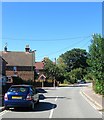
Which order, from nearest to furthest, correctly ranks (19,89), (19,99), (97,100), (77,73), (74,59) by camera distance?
(19,99)
(19,89)
(97,100)
(77,73)
(74,59)

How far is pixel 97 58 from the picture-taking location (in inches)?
1405

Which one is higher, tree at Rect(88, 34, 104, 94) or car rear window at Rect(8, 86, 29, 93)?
tree at Rect(88, 34, 104, 94)

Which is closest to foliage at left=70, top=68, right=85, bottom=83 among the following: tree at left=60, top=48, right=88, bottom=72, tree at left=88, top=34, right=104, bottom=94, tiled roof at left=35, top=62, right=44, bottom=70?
tree at left=60, top=48, right=88, bottom=72

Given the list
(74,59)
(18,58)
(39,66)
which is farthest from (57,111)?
(74,59)

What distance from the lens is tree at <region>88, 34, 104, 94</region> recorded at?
114ft

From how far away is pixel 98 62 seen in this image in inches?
1383

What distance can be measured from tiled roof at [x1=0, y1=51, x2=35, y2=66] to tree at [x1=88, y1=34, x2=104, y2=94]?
138 feet

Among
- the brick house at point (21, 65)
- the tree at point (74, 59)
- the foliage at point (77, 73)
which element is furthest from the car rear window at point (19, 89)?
the tree at point (74, 59)

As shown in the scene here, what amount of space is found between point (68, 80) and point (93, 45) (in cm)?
6798

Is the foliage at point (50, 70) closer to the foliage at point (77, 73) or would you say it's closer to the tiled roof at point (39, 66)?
the tiled roof at point (39, 66)

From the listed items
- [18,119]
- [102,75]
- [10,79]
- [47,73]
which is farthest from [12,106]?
[47,73]

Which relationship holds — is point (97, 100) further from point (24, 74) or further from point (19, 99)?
point (24, 74)

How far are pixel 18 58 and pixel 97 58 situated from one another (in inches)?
1846

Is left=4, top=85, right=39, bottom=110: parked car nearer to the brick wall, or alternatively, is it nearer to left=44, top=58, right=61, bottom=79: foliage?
the brick wall
